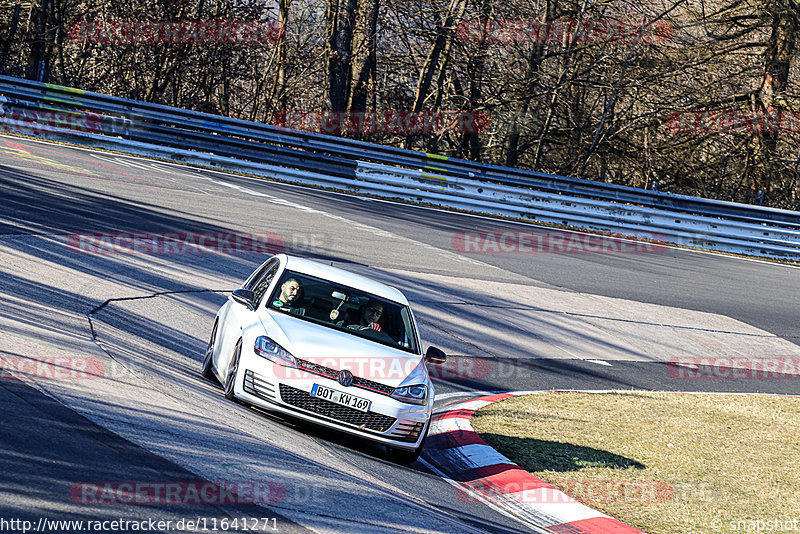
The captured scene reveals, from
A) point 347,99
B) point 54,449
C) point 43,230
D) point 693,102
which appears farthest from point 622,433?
point 693,102

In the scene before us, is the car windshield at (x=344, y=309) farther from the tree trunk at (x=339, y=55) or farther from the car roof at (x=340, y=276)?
the tree trunk at (x=339, y=55)

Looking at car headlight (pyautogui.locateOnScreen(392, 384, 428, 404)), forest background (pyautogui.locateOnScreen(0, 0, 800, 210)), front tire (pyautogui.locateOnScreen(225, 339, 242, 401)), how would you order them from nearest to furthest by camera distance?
1. car headlight (pyautogui.locateOnScreen(392, 384, 428, 404))
2. front tire (pyautogui.locateOnScreen(225, 339, 242, 401))
3. forest background (pyautogui.locateOnScreen(0, 0, 800, 210))

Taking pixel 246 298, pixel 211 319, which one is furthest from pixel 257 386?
pixel 211 319

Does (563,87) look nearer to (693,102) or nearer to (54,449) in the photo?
(693,102)

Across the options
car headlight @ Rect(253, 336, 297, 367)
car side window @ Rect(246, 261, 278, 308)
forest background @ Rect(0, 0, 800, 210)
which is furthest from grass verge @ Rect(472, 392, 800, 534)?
forest background @ Rect(0, 0, 800, 210)

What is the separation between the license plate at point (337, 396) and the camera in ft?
24.9

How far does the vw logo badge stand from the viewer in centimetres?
763

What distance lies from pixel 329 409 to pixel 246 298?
4.96ft

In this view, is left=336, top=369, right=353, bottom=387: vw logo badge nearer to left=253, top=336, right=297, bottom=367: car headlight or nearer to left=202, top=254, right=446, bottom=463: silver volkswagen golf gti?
left=202, top=254, right=446, bottom=463: silver volkswagen golf gti

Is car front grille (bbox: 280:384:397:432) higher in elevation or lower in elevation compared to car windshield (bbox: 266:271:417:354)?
lower

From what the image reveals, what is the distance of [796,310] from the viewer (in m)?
Result: 18.6

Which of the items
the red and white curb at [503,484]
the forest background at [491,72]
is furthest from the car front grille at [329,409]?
the forest background at [491,72]

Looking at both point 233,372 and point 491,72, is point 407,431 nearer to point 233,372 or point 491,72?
point 233,372

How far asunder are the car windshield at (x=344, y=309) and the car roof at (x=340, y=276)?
7 centimetres
